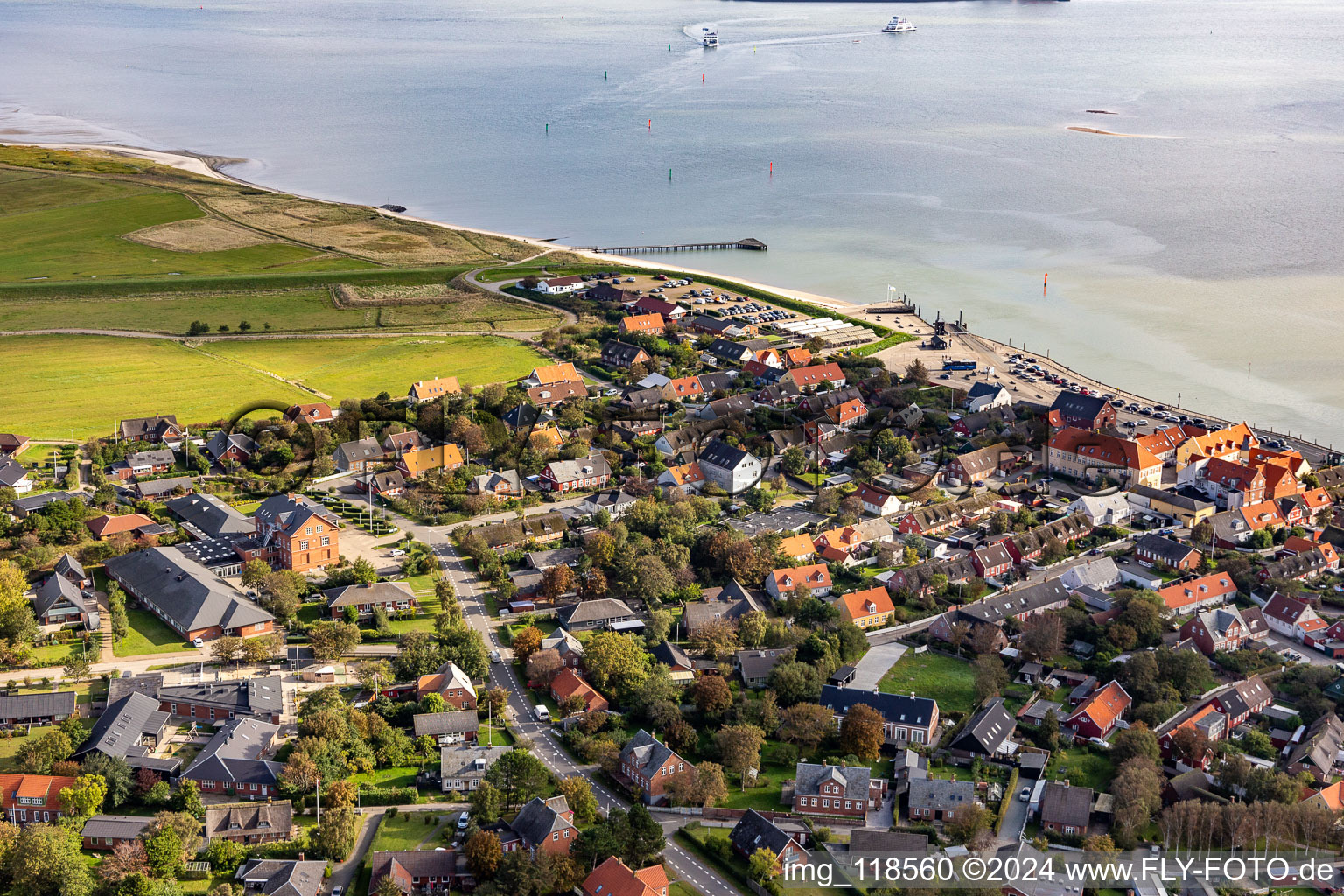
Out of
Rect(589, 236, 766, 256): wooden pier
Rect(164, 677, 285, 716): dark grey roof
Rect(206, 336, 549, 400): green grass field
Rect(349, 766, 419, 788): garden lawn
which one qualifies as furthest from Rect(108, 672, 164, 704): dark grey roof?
Rect(589, 236, 766, 256): wooden pier

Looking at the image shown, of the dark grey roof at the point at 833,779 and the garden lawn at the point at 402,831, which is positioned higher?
the dark grey roof at the point at 833,779

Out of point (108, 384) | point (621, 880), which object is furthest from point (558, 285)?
point (621, 880)

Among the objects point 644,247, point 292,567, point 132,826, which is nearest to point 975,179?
point 644,247

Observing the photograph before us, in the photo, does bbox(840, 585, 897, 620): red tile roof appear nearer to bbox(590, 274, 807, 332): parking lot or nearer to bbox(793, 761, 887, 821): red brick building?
bbox(793, 761, 887, 821): red brick building

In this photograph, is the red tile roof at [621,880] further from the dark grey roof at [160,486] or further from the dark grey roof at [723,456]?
the dark grey roof at [160,486]

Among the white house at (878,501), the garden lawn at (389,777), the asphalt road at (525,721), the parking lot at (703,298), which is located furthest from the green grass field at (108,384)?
the garden lawn at (389,777)

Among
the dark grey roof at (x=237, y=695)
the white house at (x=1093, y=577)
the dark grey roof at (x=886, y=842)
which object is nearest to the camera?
the dark grey roof at (x=886, y=842)
